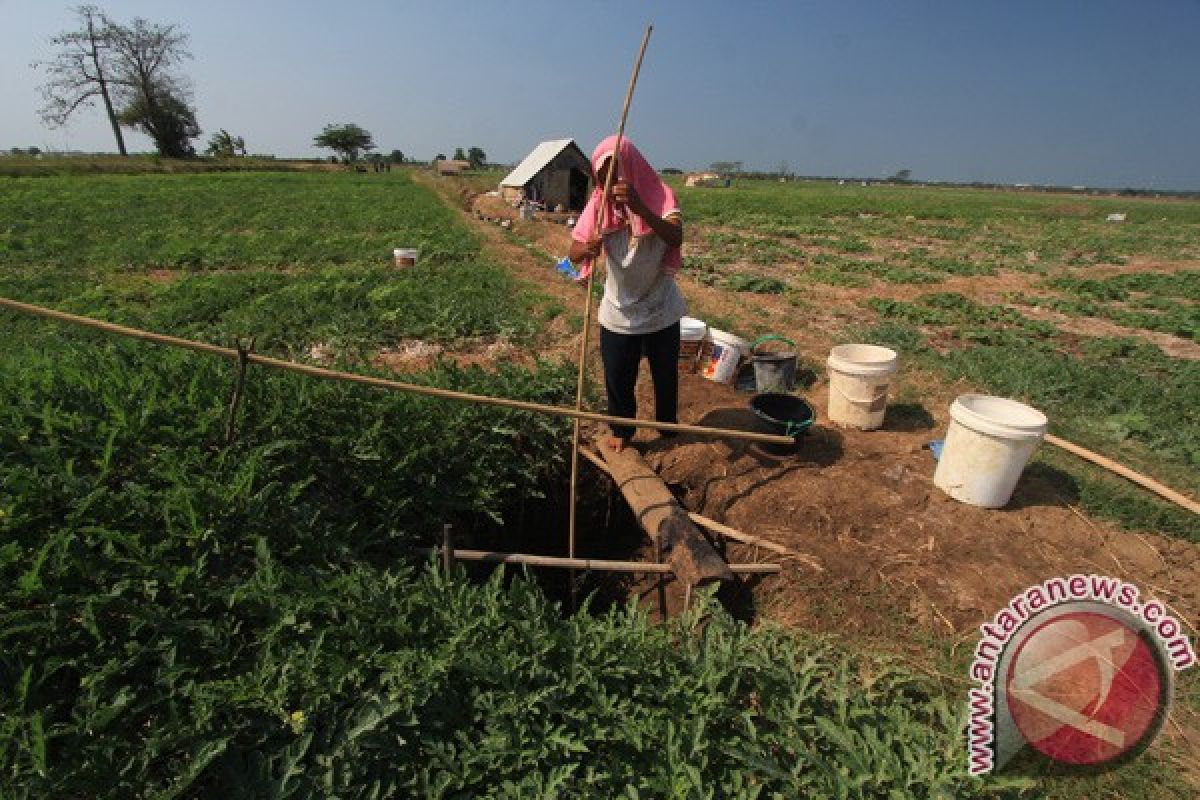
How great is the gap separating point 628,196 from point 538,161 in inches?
935

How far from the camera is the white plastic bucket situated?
5.39 m

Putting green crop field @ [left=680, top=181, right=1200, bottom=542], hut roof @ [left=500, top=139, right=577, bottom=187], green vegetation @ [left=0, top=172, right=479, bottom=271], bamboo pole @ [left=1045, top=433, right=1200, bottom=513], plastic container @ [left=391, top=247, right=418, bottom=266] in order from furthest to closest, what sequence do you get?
hut roof @ [left=500, top=139, right=577, bottom=187]
green vegetation @ [left=0, top=172, right=479, bottom=271]
plastic container @ [left=391, top=247, right=418, bottom=266]
green crop field @ [left=680, top=181, right=1200, bottom=542]
bamboo pole @ [left=1045, top=433, right=1200, bottom=513]

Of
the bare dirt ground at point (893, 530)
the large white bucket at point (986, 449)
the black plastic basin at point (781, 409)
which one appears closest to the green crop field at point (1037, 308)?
the bare dirt ground at point (893, 530)

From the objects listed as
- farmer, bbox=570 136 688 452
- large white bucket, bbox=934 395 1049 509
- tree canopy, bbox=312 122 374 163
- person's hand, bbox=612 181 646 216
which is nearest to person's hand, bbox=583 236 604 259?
farmer, bbox=570 136 688 452

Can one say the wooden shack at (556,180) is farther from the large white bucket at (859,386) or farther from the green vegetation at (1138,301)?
the large white bucket at (859,386)

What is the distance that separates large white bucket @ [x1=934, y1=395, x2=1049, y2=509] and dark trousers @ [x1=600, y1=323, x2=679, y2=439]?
177 centimetres

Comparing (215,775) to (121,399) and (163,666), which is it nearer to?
(163,666)

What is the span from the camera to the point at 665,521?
128 inches

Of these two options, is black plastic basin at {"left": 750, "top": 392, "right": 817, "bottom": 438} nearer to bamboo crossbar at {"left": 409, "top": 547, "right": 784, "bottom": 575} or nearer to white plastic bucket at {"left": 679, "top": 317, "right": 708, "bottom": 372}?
bamboo crossbar at {"left": 409, "top": 547, "right": 784, "bottom": 575}

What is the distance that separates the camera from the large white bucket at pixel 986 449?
3.28 m

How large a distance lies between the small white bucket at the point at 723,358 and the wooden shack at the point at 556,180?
1893 cm

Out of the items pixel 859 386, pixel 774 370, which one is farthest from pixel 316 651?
pixel 774 370

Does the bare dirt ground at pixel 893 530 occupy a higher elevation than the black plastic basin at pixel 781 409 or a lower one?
lower

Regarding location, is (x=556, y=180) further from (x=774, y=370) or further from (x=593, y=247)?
(x=593, y=247)
